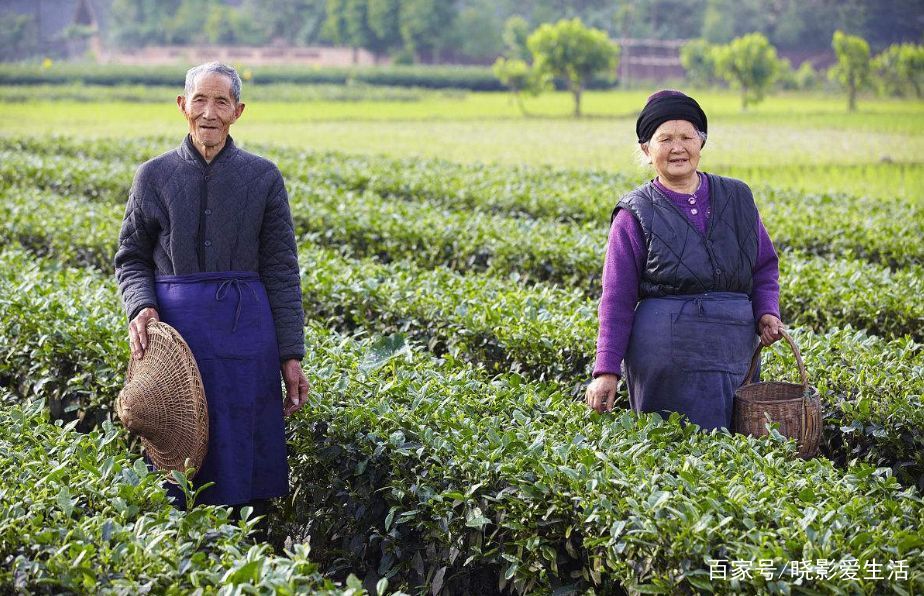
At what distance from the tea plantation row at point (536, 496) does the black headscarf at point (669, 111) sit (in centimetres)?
89

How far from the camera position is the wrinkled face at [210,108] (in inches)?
126

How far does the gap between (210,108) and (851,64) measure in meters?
14.7

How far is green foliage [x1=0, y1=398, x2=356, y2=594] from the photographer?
236 cm

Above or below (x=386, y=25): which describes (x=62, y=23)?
above

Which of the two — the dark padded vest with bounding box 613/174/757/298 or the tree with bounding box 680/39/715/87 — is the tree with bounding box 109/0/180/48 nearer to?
the tree with bounding box 680/39/715/87

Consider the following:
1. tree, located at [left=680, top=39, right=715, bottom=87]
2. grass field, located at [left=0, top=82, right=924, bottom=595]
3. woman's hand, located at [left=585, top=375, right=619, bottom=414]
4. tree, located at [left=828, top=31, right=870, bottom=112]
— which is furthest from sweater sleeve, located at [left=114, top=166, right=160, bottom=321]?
tree, located at [left=680, top=39, right=715, bottom=87]

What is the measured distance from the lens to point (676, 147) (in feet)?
10.6

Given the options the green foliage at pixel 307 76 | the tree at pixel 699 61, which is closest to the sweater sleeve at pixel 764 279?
the tree at pixel 699 61

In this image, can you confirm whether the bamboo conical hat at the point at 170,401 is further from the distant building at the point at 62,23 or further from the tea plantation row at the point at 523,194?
the distant building at the point at 62,23

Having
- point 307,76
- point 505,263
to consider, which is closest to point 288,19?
point 307,76

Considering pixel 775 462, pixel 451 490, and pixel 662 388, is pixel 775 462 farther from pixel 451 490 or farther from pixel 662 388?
pixel 451 490

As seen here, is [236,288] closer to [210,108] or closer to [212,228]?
[212,228]

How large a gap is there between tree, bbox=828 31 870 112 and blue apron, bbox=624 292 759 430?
13.3 metres

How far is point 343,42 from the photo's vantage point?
33.1 m
